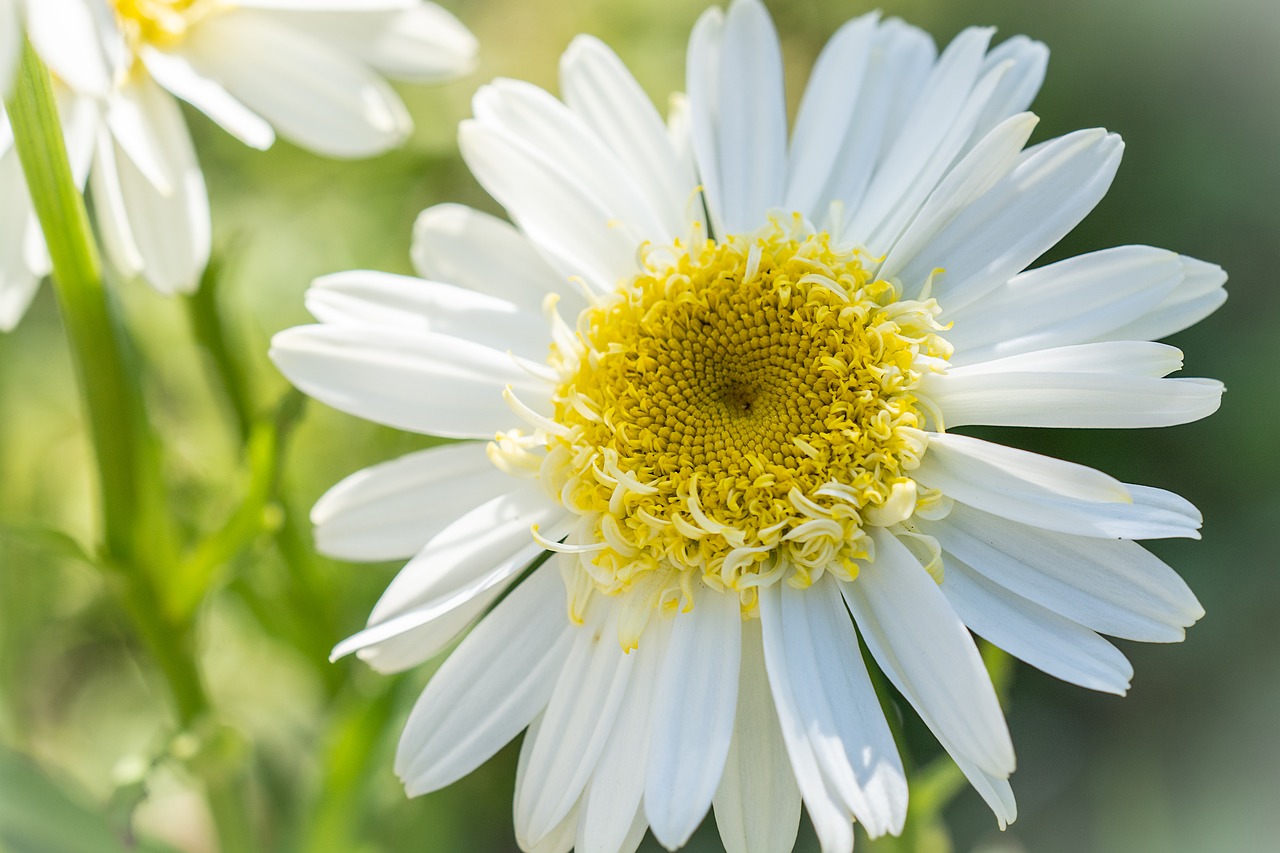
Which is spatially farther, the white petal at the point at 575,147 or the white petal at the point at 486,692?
the white petal at the point at 575,147

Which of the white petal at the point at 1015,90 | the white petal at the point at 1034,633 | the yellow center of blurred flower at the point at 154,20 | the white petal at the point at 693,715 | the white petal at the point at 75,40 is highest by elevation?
the white petal at the point at 1015,90

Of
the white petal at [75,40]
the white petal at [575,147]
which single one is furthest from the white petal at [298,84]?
the white petal at [75,40]

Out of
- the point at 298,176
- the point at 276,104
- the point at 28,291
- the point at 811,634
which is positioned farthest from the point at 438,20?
the point at 298,176

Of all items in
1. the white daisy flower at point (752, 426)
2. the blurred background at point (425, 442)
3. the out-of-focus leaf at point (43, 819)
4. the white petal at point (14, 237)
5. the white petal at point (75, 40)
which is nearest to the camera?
the white petal at point (75, 40)

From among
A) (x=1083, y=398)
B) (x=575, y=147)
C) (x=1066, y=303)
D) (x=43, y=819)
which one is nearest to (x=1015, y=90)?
(x=1066, y=303)

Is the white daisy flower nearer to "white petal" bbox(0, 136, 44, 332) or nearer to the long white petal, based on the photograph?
the long white petal

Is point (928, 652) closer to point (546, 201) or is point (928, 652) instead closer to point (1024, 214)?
point (1024, 214)

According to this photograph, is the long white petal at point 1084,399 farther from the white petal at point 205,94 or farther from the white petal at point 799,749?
the white petal at point 205,94
